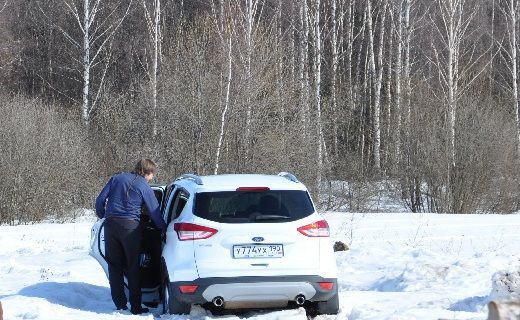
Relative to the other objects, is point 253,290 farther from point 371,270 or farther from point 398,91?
point 398,91

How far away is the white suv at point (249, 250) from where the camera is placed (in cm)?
937

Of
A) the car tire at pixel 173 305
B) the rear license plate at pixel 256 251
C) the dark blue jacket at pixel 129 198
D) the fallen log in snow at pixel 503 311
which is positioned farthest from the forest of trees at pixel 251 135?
the fallen log in snow at pixel 503 311

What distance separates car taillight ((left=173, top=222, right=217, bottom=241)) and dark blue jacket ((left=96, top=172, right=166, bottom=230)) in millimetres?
850

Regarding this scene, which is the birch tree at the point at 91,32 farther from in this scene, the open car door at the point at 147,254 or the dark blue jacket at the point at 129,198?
the dark blue jacket at the point at 129,198

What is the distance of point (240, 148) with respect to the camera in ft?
85.9

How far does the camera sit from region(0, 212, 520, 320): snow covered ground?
988 centimetres

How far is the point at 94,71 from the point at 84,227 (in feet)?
88.2

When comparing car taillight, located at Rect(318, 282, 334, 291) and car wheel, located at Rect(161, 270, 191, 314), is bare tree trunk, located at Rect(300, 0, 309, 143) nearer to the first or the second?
car wheel, located at Rect(161, 270, 191, 314)

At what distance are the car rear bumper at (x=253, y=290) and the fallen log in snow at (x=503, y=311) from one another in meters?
3.87

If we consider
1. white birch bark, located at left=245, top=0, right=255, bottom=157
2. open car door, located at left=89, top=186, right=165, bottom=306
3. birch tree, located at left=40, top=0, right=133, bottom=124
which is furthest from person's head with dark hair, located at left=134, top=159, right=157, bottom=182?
birch tree, located at left=40, top=0, right=133, bottom=124

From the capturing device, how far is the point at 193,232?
372 inches

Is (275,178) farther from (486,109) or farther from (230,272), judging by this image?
(486,109)

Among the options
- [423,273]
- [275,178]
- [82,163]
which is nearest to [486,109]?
[82,163]

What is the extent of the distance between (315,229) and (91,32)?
37.3 meters
